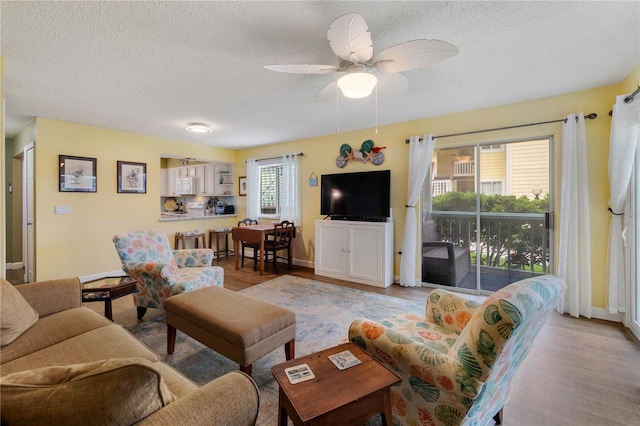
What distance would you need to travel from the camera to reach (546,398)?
5.67 ft

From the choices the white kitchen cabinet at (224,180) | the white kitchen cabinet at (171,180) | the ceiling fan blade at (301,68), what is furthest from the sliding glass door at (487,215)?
the white kitchen cabinet at (171,180)

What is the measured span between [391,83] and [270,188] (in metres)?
4.18

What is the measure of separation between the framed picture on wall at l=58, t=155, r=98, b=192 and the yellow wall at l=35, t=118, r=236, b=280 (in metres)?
0.06

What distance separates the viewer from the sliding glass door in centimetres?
325

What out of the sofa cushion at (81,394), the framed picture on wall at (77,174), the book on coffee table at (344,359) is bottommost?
the book on coffee table at (344,359)

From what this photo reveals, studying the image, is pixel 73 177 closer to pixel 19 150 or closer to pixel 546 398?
pixel 19 150

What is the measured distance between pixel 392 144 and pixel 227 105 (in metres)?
2.43

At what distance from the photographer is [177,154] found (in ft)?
17.4

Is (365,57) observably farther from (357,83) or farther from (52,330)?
(52,330)

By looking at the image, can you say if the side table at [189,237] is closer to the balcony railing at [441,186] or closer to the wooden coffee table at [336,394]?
the balcony railing at [441,186]

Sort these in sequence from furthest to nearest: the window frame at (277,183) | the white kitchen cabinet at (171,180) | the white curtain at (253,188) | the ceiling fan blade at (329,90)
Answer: the white kitchen cabinet at (171,180) → the white curtain at (253,188) → the window frame at (277,183) → the ceiling fan blade at (329,90)

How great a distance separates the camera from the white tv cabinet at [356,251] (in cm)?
397

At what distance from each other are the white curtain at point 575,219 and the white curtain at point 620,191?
173 mm

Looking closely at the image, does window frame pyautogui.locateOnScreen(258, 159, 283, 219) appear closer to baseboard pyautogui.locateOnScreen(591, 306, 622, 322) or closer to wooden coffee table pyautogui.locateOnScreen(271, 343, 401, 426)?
wooden coffee table pyautogui.locateOnScreen(271, 343, 401, 426)
